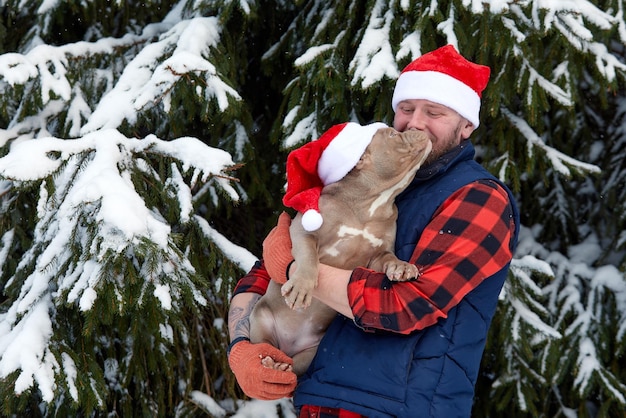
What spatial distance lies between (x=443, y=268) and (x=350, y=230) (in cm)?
43

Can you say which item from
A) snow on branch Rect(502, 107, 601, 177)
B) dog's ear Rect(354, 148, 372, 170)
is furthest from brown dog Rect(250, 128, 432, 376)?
snow on branch Rect(502, 107, 601, 177)

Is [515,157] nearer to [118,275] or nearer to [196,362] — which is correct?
[196,362]

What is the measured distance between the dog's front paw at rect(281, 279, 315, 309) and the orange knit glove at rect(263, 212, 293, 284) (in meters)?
0.23

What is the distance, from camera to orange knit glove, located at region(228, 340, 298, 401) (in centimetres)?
240

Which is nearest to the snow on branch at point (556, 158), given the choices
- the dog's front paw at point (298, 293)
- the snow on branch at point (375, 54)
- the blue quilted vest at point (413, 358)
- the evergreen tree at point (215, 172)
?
the evergreen tree at point (215, 172)

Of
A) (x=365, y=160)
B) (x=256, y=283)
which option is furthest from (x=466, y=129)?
(x=256, y=283)

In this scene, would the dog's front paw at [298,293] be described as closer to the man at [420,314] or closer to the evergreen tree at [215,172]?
the man at [420,314]

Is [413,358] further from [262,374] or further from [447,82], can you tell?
[447,82]

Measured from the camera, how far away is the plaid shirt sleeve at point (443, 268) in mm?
2191

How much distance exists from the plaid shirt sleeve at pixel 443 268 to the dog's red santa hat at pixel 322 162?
0.36 metres

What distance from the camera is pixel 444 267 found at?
2.21m

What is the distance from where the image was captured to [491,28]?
13.6ft

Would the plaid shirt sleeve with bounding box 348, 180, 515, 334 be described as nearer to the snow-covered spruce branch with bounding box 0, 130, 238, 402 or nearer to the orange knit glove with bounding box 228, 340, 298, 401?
the orange knit glove with bounding box 228, 340, 298, 401

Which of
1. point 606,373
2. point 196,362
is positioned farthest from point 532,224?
point 196,362
